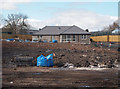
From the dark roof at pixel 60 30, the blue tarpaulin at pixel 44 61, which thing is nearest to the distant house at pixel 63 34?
the dark roof at pixel 60 30

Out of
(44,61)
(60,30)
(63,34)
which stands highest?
(60,30)

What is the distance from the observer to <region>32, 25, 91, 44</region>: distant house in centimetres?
5259

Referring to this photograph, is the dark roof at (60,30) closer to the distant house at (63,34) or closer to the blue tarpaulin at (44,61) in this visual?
the distant house at (63,34)

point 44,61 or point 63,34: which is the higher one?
point 63,34

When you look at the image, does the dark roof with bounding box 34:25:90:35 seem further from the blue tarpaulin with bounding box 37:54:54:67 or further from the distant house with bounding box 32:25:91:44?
the blue tarpaulin with bounding box 37:54:54:67

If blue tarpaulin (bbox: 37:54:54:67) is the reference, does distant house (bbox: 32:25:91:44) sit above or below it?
above

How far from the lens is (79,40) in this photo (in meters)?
52.6

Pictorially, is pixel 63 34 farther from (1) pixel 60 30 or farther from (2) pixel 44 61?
(2) pixel 44 61

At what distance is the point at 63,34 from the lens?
52.7 meters

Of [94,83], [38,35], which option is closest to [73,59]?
[94,83]

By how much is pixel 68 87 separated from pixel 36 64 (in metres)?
5.99

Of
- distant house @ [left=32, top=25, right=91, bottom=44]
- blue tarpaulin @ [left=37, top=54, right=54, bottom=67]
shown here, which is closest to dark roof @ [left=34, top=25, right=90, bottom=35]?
distant house @ [left=32, top=25, right=91, bottom=44]

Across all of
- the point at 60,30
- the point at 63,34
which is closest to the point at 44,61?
the point at 63,34

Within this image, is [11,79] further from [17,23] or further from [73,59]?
[17,23]
